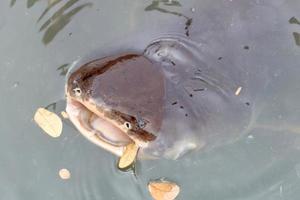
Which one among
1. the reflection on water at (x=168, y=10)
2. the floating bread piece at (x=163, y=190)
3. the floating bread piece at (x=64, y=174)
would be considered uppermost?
the reflection on water at (x=168, y=10)

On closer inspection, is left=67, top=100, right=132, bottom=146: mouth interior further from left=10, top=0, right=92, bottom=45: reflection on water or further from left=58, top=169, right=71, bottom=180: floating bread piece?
left=10, top=0, right=92, bottom=45: reflection on water

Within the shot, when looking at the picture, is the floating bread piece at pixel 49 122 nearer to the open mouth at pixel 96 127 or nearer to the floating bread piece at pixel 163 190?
the open mouth at pixel 96 127

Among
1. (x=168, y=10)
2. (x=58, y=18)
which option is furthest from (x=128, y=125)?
(x=58, y=18)

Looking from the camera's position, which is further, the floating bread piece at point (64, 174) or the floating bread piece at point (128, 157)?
the floating bread piece at point (64, 174)

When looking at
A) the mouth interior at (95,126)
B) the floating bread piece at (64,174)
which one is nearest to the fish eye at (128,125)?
the mouth interior at (95,126)

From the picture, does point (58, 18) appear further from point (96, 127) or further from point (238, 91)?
point (238, 91)

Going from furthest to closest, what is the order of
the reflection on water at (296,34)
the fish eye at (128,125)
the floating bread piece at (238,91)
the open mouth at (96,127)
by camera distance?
the reflection on water at (296,34) → the floating bread piece at (238,91) → the open mouth at (96,127) → the fish eye at (128,125)

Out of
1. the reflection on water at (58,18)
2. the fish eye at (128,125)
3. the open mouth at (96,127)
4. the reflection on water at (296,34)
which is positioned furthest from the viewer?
the reflection on water at (58,18)
